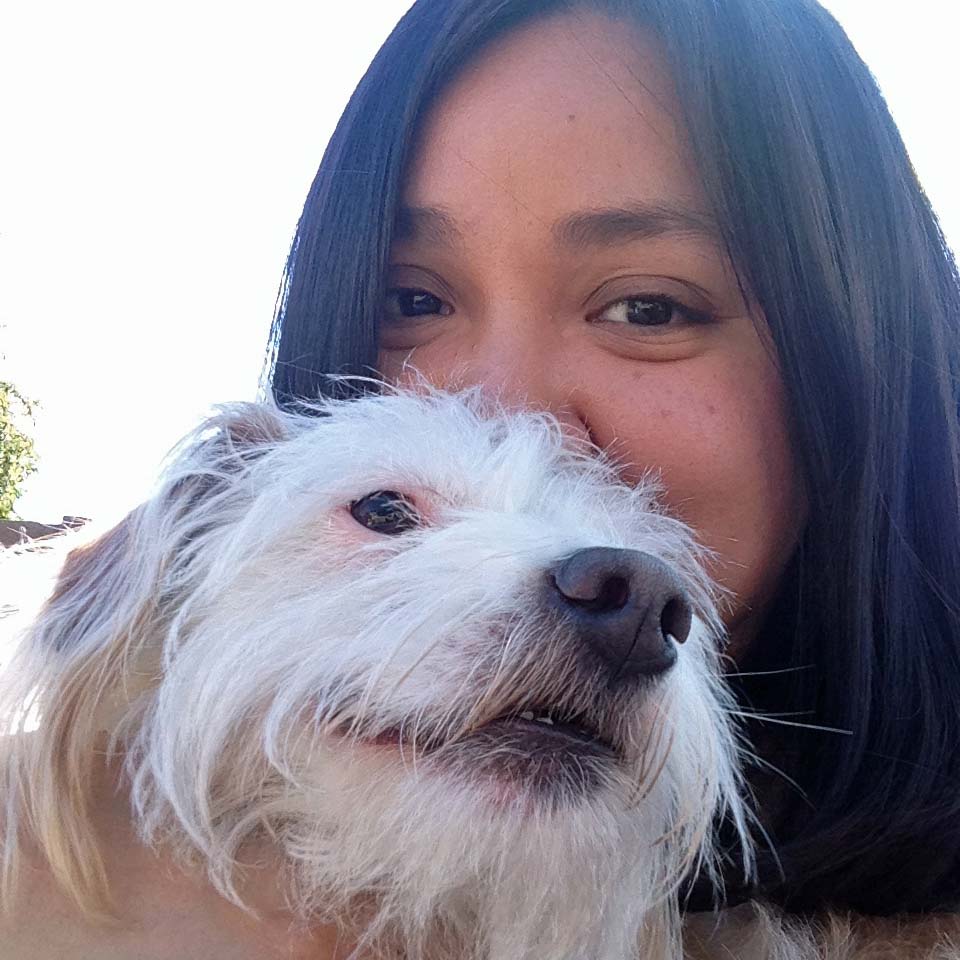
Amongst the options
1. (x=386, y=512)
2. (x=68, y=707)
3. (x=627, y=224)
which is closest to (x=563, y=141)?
(x=627, y=224)

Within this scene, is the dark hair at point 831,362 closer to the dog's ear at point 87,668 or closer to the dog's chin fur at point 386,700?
the dog's chin fur at point 386,700

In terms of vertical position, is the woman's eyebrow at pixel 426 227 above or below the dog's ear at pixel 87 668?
above

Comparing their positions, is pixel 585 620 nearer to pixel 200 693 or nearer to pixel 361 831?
pixel 361 831

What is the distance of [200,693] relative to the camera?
56.4 inches

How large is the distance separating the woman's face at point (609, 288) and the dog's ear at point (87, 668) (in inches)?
20.6

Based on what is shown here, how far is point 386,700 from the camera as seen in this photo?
1229 millimetres

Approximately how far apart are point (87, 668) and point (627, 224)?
1089 millimetres

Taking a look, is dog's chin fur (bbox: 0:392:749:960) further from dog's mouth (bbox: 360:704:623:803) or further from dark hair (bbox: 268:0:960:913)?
dark hair (bbox: 268:0:960:913)

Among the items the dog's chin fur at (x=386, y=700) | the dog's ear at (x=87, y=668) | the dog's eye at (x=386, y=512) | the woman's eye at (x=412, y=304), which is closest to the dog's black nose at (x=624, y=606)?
the dog's chin fur at (x=386, y=700)

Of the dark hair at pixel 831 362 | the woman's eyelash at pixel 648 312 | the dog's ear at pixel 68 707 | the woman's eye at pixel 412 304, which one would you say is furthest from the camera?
the woman's eye at pixel 412 304

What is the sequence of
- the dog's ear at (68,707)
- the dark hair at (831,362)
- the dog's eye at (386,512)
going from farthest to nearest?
the dark hair at (831,362)
the dog's eye at (386,512)
the dog's ear at (68,707)

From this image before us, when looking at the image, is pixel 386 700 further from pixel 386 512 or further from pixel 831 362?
pixel 831 362

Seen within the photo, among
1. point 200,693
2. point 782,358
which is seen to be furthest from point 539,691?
point 782,358

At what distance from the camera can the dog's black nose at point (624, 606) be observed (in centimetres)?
116
